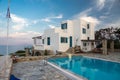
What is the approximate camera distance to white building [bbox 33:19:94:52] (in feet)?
76.7

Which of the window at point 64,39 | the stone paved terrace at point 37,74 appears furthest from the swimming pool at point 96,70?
the window at point 64,39

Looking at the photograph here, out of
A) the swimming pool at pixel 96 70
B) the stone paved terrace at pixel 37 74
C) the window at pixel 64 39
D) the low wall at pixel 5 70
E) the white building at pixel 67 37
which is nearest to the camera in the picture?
the low wall at pixel 5 70

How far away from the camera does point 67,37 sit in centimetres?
2450

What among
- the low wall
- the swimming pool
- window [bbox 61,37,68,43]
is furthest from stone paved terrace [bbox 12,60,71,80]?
window [bbox 61,37,68,43]

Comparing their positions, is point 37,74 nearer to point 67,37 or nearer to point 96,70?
point 96,70

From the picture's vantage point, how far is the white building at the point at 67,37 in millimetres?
23391

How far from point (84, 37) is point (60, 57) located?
33.7ft

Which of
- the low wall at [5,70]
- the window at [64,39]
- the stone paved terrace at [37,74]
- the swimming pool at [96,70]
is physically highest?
the window at [64,39]

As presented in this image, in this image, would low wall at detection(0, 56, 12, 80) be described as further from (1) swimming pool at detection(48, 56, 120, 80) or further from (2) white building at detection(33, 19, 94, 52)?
(2) white building at detection(33, 19, 94, 52)

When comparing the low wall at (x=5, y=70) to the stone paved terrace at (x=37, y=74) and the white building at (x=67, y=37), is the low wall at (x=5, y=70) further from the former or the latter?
the white building at (x=67, y=37)

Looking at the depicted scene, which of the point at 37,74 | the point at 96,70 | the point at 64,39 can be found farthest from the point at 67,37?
the point at 37,74

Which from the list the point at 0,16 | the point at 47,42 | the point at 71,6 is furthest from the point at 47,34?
the point at 0,16

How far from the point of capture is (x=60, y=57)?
1803 centimetres

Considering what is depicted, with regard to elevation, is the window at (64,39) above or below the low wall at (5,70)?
above
